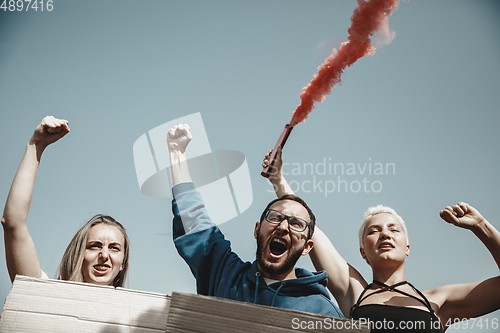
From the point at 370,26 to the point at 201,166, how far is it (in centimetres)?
281

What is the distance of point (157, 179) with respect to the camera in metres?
4.13

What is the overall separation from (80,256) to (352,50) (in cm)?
→ 402

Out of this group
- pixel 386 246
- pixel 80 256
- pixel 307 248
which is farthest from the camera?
pixel 386 246

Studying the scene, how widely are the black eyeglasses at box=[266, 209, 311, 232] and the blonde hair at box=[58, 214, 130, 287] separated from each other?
1.23 m

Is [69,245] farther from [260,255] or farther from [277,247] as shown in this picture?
[277,247]

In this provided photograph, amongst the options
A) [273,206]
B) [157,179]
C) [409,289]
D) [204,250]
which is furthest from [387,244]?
[157,179]

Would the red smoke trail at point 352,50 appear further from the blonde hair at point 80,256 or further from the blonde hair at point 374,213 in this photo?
the blonde hair at point 80,256

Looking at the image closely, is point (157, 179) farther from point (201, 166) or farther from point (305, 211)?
point (305, 211)

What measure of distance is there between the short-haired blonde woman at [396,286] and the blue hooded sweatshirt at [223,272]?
44 centimetres

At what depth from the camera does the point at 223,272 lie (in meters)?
2.89

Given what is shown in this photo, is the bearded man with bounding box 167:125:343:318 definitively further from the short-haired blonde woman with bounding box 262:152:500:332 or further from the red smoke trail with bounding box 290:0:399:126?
the red smoke trail with bounding box 290:0:399:126

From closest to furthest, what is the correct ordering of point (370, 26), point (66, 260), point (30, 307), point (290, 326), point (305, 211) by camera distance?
1. point (290, 326)
2. point (30, 307)
3. point (66, 260)
4. point (305, 211)
5. point (370, 26)

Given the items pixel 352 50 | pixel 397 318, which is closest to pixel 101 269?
pixel 397 318

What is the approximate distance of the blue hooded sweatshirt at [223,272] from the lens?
8.72ft
